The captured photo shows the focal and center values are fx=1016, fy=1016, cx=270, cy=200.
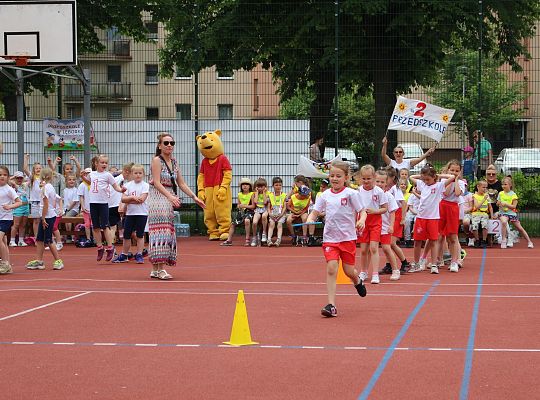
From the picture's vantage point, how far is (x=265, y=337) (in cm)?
976

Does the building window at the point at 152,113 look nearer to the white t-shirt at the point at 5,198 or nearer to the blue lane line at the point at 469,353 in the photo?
the white t-shirt at the point at 5,198

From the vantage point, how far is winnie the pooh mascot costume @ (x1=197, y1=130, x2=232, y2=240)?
22.9 metres

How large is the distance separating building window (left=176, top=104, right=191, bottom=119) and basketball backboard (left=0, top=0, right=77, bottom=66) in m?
3.13

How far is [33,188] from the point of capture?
852 inches

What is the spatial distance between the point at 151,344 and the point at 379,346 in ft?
6.88

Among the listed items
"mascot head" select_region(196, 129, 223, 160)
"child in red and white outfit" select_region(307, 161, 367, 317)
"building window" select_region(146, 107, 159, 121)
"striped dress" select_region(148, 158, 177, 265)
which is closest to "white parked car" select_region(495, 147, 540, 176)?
"mascot head" select_region(196, 129, 223, 160)

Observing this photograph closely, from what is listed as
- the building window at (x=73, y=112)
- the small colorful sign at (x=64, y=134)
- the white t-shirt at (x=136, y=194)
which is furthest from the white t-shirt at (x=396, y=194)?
the building window at (x=73, y=112)

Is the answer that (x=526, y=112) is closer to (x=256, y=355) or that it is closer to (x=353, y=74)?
(x=353, y=74)

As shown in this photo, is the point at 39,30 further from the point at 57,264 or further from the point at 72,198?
the point at 57,264

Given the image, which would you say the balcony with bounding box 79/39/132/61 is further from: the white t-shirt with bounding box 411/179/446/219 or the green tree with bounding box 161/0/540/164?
the white t-shirt with bounding box 411/179/446/219

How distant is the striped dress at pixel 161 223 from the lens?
47.8 ft

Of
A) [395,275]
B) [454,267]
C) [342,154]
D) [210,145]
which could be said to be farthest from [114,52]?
[395,275]

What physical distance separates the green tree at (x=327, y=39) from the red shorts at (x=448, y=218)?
25.8 ft

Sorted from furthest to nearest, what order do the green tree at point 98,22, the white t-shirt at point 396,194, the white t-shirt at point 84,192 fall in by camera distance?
the green tree at point 98,22, the white t-shirt at point 84,192, the white t-shirt at point 396,194
